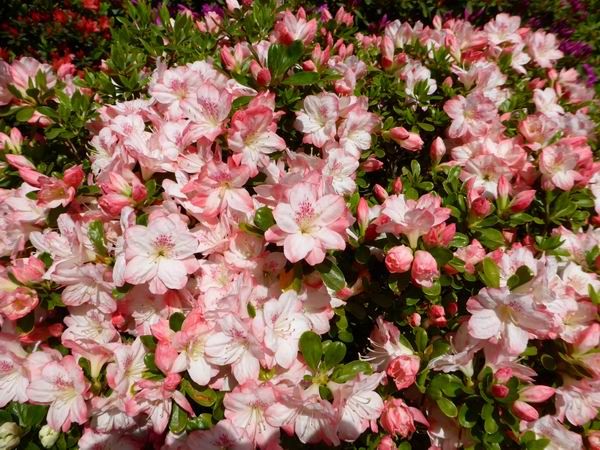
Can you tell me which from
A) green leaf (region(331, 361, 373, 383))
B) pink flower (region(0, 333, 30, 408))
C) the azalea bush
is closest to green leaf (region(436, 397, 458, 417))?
the azalea bush

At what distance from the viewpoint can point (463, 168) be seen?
1870 millimetres

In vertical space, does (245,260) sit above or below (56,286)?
above

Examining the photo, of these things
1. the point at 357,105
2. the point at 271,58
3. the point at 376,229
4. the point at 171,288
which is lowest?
the point at 171,288

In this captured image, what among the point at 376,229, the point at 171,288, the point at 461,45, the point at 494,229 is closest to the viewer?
the point at 171,288

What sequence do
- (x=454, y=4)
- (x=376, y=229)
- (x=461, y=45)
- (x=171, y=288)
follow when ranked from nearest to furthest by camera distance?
1. (x=171, y=288)
2. (x=376, y=229)
3. (x=461, y=45)
4. (x=454, y=4)

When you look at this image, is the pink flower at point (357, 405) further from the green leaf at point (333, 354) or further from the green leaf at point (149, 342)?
the green leaf at point (149, 342)

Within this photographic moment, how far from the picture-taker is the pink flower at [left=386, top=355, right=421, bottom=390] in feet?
4.47

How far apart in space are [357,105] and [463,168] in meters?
0.52

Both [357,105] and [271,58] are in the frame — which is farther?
[357,105]

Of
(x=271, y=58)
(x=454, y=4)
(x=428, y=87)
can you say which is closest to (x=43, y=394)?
(x=271, y=58)

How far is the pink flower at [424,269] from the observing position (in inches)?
52.2

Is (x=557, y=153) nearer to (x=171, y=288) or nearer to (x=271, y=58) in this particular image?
(x=271, y=58)

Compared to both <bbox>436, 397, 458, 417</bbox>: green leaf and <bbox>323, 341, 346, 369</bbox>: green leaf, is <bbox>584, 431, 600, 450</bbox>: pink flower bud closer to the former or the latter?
<bbox>436, 397, 458, 417</bbox>: green leaf

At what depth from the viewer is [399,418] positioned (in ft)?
4.50
